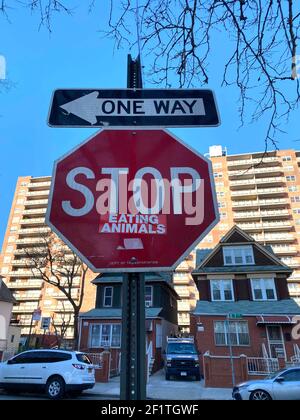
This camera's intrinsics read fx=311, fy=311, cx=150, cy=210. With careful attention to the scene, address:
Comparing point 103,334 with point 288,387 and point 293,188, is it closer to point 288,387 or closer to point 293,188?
point 288,387

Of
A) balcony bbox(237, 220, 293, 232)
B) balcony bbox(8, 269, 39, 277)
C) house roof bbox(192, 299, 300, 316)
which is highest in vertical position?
balcony bbox(237, 220, 293, 232)

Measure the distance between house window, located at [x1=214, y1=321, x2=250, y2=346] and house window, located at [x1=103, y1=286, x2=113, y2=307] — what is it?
30.4 ft

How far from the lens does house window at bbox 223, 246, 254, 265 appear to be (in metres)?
23.9

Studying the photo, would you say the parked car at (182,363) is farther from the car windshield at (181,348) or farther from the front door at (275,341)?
the front door at (275,341)

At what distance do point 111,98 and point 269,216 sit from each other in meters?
65.0

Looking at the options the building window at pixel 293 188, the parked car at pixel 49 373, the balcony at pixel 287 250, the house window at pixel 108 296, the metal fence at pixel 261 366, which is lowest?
the parked car at pixel 49 373

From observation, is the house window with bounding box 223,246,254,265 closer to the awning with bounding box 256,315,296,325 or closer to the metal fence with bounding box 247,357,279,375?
the awning with bounding box 256,315,296,325

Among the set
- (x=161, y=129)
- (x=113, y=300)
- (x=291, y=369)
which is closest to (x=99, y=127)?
(x=161, y=129)

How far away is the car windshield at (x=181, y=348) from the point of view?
61.6 feet

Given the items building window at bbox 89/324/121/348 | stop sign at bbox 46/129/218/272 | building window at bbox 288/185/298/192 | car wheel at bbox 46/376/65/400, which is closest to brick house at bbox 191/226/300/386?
building window at bbox 89/324/121/348

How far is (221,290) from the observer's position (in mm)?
22922

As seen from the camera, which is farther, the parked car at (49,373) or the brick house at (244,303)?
the brick house at (244,303)

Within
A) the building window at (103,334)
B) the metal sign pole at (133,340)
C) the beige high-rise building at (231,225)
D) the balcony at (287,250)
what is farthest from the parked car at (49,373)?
the balcony at (287,250)

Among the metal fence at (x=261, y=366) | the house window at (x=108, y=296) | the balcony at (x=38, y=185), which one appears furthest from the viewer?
the balcony at (x=38, y=185)
